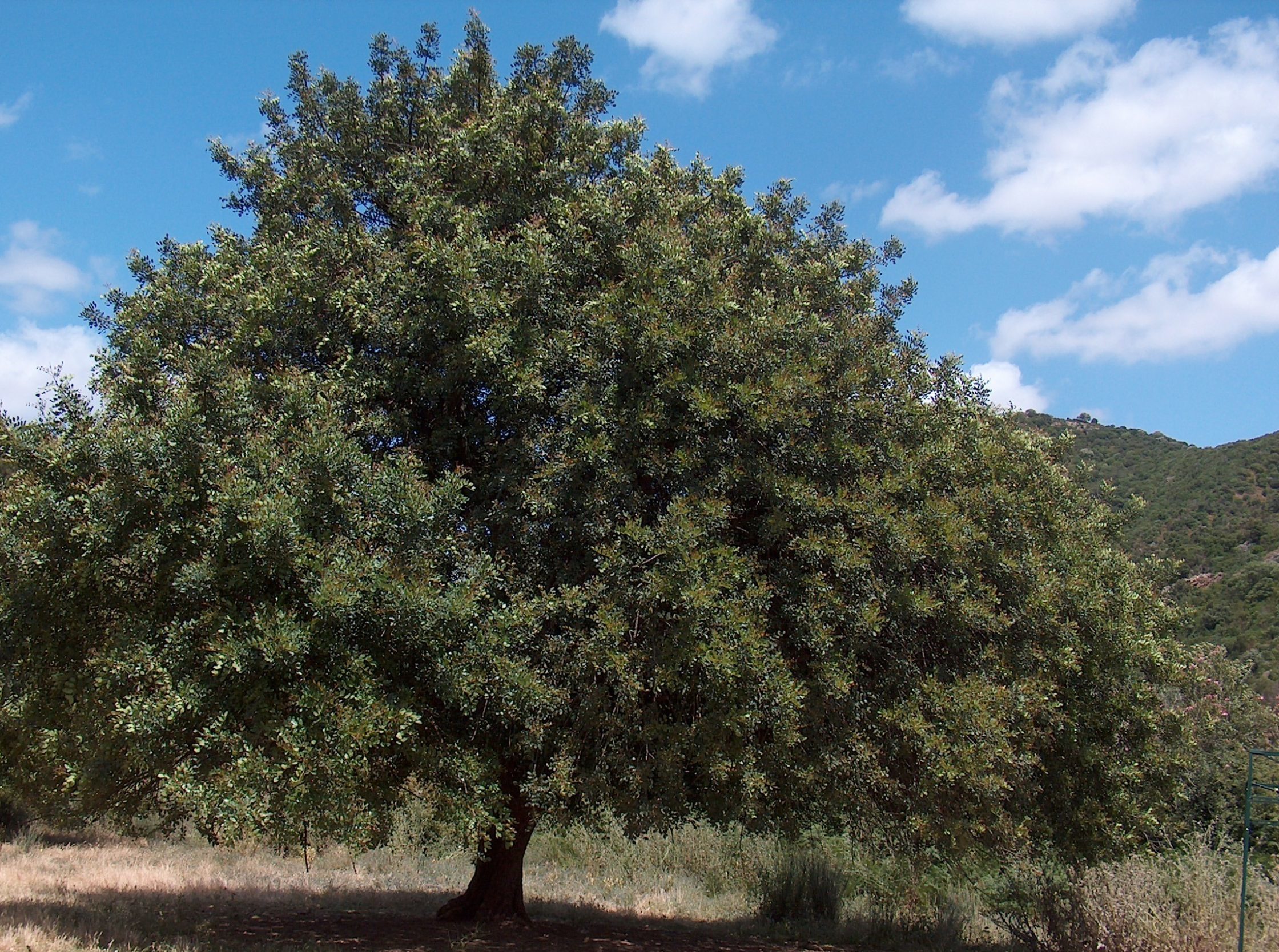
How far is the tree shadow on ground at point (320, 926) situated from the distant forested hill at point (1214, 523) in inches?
940

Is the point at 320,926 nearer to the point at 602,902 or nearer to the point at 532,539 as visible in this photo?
the point at 602,902

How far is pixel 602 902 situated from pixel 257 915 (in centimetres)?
737

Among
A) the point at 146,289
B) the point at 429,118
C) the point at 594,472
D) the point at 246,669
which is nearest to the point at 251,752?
the point at 246,669

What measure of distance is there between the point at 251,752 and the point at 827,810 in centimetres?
671

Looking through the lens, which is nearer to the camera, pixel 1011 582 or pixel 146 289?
pixel 1011 582

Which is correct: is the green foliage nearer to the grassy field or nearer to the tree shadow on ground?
the grassy field

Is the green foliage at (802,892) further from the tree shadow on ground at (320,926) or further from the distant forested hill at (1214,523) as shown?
the distant forested hill at (1214,523)

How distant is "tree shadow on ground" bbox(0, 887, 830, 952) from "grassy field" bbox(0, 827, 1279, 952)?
54 mm

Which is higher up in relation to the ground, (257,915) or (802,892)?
(257,915)

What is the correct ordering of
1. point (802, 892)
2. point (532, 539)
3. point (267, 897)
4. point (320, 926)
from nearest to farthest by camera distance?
point (532, 539) → point (320, 926) → point (267, 897) → point (802, 892)

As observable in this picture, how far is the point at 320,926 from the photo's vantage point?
46.4 ft

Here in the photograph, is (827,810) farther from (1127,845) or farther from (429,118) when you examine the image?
(429,118)

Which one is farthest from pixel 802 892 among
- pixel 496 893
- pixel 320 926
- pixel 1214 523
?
pixel 1214 523

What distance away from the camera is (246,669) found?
8.40 metres
